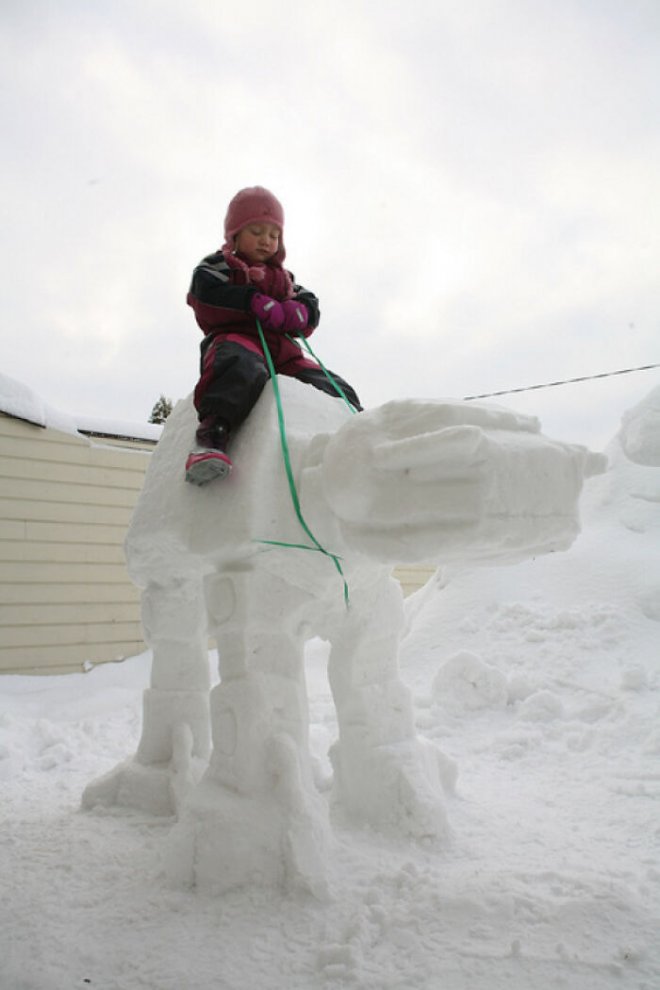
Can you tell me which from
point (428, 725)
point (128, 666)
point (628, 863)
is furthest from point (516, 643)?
point (128, 666)

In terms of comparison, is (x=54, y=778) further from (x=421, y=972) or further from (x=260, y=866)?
(x=421, y=972)

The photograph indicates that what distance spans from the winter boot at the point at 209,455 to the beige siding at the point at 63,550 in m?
2.53

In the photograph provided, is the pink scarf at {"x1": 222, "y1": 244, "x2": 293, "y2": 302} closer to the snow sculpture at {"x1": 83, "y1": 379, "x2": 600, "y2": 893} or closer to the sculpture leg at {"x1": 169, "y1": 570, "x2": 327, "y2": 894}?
the snow sculpture at {"x1": 83, "y1": 379, "x2": 600, "y2": 893}

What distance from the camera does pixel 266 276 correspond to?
1612 mm

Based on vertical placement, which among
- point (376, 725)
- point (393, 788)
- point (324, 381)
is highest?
point (324, 381)

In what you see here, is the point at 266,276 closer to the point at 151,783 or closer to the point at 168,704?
the point at 168,704

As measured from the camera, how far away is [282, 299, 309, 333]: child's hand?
5.10 feet

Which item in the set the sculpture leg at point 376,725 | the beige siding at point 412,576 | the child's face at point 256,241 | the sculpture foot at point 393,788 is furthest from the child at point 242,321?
the beige siding at point 412,576

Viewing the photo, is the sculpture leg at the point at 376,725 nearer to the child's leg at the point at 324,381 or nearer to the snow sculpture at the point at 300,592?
the snow sculpture at the point at 300,592

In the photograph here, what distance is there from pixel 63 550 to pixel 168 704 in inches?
84.6

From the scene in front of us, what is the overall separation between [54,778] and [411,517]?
Answer: 1590 mm

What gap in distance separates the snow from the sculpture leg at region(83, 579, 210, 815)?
0.19 ft

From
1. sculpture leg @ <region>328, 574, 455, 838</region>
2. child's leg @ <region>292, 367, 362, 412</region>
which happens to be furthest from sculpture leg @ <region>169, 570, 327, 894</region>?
child's leg @ <region>292, 367, 362, 412</region>

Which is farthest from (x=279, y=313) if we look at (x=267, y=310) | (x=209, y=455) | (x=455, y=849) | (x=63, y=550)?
(x=63, y=550)
